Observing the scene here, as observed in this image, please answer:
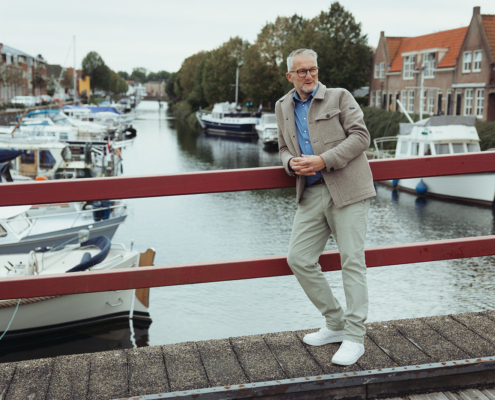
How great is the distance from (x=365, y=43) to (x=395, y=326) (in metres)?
47.0

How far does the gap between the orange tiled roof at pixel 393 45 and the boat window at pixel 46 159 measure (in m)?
33.2

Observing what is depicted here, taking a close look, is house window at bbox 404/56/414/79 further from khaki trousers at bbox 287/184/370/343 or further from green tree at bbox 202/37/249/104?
khaki trousers at bbox 287/184/370/343

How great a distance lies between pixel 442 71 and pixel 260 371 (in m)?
37.7

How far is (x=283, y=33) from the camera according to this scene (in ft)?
180

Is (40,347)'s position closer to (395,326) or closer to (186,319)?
(186,319)

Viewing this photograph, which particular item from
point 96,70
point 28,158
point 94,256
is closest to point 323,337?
point 94,256

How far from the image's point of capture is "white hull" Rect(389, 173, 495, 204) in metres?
19.5

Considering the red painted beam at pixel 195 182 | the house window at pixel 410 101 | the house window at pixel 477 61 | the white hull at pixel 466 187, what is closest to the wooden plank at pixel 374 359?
the red painted beam at pixel 195 182

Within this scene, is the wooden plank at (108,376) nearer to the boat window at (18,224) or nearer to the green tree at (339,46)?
the boat window at (18,224)

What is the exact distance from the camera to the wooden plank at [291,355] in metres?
2.56

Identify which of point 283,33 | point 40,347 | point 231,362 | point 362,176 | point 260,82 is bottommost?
point 40,347

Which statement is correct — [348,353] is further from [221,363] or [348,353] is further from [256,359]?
[221,363]

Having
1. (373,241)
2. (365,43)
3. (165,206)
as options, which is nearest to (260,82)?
(365,43)

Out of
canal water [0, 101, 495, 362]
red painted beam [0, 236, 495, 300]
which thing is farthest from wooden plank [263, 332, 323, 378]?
canal water [0, 101, 495, 362]
